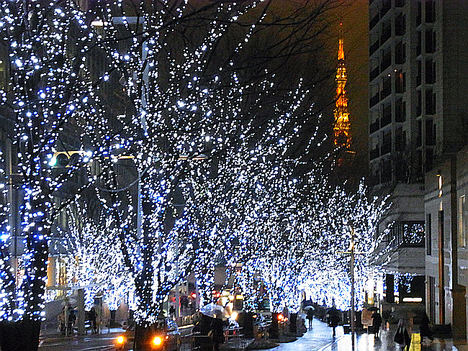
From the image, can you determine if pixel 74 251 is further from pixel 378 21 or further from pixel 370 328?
pixel 378 21

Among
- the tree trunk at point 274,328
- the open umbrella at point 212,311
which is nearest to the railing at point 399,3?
the tree trunk at point 274,328

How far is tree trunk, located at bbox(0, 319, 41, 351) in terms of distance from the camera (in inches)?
519

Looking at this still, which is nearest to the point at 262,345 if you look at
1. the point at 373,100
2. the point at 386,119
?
the point at 386,119

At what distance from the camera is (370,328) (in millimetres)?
46281

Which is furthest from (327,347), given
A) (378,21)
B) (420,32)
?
(378,21)

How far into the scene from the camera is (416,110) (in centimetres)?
Answer: 7850

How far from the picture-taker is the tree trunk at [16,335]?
1319cm

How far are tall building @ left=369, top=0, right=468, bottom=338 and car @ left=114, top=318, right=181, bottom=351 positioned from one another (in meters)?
19.7

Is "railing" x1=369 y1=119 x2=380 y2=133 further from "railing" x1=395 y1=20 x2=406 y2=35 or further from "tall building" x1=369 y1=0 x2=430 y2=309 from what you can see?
"railing" x1=395 y1=20 x2=406 y2=35

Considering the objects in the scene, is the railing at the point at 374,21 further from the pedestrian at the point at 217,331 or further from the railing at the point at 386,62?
the pedestrian at the point at 217,331

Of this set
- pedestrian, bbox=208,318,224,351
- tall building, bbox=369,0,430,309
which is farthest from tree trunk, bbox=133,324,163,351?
tall building, bbox=369,0,430,309

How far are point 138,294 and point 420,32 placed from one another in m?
62.1

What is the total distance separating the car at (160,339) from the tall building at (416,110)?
1965 centimetres

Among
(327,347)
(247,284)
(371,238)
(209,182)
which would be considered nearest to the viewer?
(209,182)
